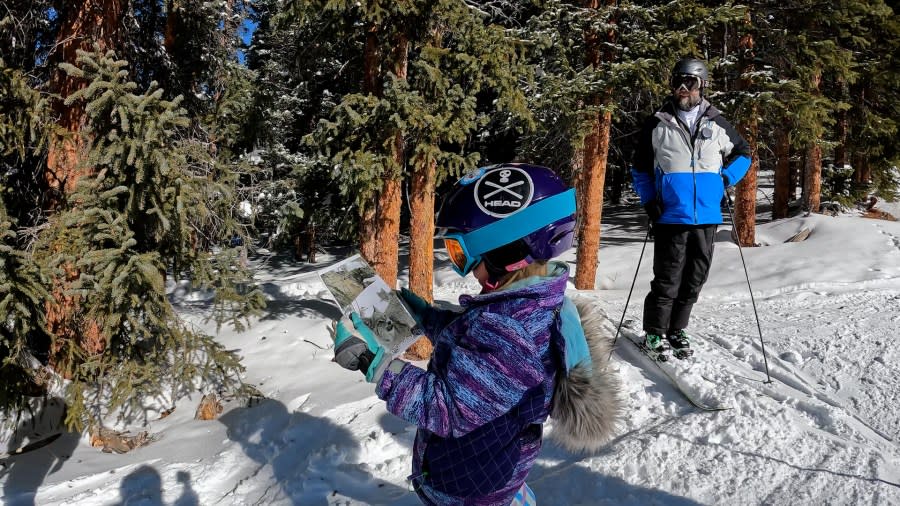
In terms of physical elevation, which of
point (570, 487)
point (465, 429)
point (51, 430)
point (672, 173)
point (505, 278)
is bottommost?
point (51, 430)

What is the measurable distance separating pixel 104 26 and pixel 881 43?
16608mm

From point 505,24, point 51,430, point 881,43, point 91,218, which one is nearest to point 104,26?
point 91,218

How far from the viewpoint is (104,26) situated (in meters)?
6.49

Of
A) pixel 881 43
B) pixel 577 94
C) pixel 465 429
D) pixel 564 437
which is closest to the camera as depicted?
pixel 465 429

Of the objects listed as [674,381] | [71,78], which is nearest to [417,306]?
[674,381]

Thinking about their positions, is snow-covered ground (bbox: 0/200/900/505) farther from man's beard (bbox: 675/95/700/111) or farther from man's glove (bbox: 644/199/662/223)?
man's beard (bbox: 675/95/700/111)

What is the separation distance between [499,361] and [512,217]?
1.60 feet

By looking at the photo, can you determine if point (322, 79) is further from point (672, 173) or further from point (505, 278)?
point (505, 278)

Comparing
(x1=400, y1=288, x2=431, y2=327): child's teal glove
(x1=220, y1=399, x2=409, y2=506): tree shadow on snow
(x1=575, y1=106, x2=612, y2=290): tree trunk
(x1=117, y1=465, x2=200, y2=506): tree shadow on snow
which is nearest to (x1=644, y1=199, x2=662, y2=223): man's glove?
(x1=220, y1=399, x2=409, y2=506): tree shadow on snow

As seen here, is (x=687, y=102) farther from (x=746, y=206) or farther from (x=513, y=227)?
(x=746, y=206)

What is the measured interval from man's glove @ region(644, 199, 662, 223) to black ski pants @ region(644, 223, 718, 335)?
0.09 meters

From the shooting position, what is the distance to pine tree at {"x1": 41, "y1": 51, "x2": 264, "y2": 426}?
17.3 ft

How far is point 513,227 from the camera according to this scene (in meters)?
1.87

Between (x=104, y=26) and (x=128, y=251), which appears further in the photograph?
(x=104, y=26)
